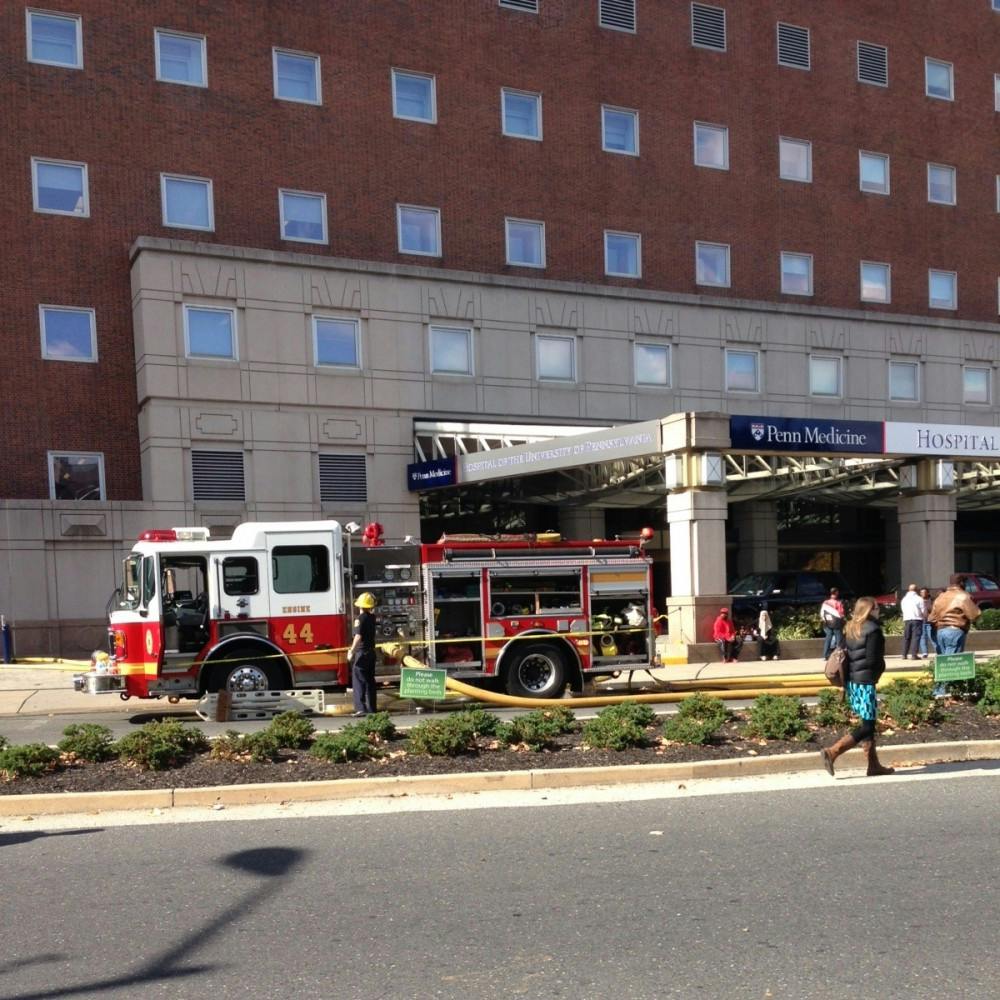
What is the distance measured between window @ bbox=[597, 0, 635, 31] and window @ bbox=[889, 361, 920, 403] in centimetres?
1370

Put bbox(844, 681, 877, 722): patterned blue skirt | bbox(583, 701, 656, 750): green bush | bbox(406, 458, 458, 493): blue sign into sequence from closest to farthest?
bbox(844, 681, 877, 722): patterned blue skirt
bbox(583, 701, 656, 750): green bush
bbox(406, 458, 458, 493): blue sign

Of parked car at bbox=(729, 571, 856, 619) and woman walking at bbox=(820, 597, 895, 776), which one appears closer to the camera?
woman walking at bbox=(820, 597, 895, 776)

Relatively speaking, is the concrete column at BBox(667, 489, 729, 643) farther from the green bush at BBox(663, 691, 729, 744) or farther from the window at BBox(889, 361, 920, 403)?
the window at BBox(889, 361, 920, 403)

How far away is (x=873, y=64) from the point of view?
119 ft

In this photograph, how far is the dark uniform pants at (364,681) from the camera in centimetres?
1364

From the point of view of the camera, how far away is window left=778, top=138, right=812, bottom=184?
114 ft

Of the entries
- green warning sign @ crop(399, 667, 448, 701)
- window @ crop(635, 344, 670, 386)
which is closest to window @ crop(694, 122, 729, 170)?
window @ crop(635, 344, 670, 386)

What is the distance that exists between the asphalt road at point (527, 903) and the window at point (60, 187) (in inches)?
857

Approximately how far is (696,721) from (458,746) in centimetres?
254

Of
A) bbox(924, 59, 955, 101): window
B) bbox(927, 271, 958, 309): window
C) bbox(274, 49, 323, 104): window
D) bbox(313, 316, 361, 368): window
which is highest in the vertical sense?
bbox(924, 59, 955, 101): window

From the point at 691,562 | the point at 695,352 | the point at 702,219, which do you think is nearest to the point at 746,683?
the point at 691,562

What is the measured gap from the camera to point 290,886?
6.70m

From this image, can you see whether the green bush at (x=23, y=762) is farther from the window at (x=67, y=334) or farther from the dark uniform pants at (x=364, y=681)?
the window at (x=67, y=334)

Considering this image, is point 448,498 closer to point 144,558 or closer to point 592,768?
point 144,558
